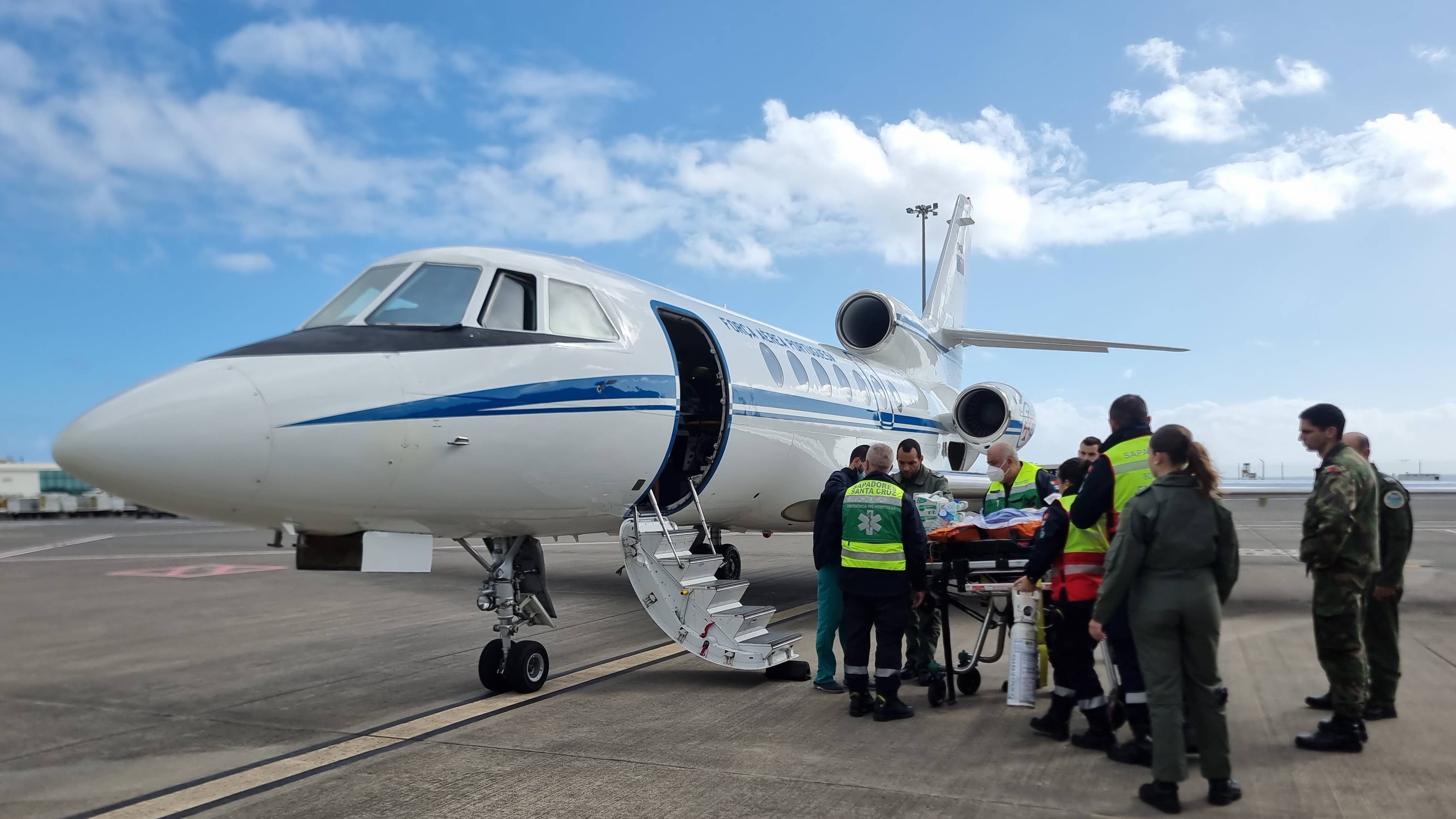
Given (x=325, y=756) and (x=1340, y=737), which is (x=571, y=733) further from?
(x=1340, y=737)

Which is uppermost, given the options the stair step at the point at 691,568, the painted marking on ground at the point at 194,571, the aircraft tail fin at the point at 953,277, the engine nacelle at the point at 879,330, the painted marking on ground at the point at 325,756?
the aircraft tail fin at the point at 953,277

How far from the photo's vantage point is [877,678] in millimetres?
6207

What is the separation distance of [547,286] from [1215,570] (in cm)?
470

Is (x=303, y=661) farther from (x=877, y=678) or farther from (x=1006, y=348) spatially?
(x=1006, y=348)

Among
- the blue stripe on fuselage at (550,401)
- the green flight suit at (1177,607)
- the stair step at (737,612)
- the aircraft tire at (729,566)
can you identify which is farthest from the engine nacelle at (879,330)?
the green flight suit at (1177,607)

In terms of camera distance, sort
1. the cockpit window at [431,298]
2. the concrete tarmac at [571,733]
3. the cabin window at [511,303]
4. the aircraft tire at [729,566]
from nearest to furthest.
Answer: the concrete tarmac at [571,733] → the cockpit window at [431,298] → the cabin window at [511,303] → the aircraft tire at [729,566]

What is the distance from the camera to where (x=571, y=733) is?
5891 millimetres

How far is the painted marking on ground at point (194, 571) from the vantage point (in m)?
17.1

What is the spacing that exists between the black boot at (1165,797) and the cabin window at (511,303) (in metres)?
4.72

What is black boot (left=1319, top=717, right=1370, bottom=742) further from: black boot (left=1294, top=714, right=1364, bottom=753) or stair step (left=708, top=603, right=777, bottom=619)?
stair step (left=708, top=603, right=777, bottom=619)

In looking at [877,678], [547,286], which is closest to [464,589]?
[547,286]

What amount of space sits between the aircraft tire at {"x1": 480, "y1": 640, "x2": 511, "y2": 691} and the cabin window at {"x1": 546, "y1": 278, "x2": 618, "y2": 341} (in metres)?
2.35

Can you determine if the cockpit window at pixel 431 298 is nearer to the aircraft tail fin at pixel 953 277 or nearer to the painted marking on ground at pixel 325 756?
the painted marking on ground at pixel 325 756

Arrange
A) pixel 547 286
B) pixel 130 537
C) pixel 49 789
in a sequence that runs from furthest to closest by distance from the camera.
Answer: pixel 130 537 → pixel 547 286 → pixel 49 789
